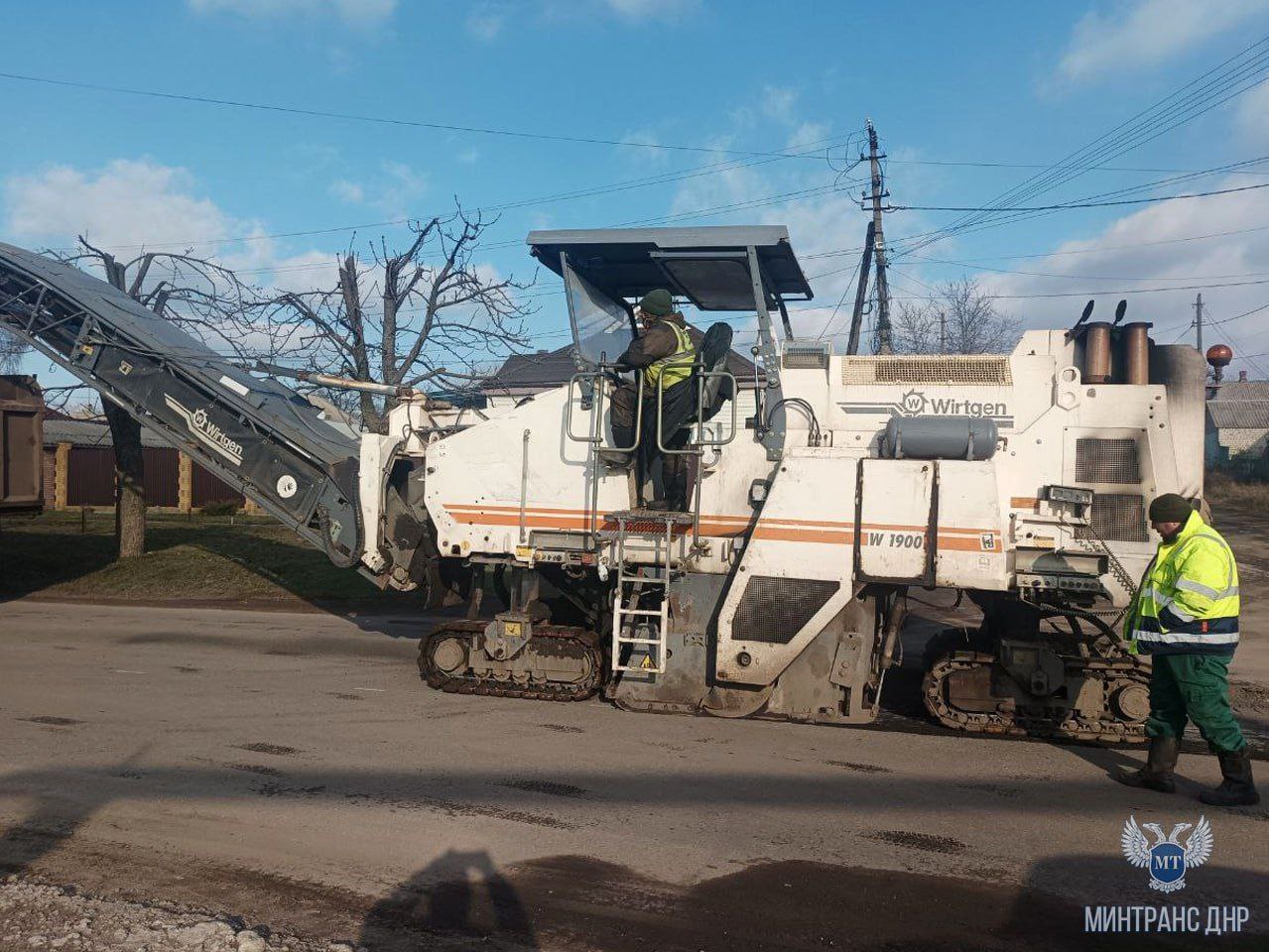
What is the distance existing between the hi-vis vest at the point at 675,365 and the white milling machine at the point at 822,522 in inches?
8.5

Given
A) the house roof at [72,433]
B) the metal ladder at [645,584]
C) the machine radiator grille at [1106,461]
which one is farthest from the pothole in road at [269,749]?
the house roof at [72,433]

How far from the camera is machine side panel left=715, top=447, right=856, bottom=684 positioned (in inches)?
274

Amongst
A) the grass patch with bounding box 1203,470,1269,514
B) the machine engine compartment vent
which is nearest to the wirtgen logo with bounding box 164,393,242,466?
the machine engine compartment vent

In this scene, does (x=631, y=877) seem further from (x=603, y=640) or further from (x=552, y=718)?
(x=603, y=640)

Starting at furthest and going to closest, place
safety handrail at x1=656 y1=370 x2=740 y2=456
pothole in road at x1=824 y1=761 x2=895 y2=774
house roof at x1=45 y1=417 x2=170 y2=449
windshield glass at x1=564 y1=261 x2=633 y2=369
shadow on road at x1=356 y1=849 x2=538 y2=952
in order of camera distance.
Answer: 1. house roof at x1=45 y1=417 x2=170 y2=449
2. windshield glass at x1=564 y1=261 x2=633 y2=369
3. safety handrail at x1=656 y1=370 x2=740 y2=456
4. pothole in road at x1=824 y1=761 x2=895 y2=774
5. shadow on road at x1=356 y1=849 x2=538 y2=952

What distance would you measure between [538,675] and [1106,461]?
447cm

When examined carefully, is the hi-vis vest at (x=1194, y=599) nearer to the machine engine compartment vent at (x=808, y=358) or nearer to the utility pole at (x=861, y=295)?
the machine engine compartment vent at (x=808, y=358)

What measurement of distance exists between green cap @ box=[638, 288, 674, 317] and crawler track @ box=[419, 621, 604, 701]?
2.53 meters

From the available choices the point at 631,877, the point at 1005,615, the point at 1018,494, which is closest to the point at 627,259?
the point at 1018,494

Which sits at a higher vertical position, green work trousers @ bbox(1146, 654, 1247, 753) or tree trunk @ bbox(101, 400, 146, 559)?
tree trunk @ bbox(101, 400, 146, 559)

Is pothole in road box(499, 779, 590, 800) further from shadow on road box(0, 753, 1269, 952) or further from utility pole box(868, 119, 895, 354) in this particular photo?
utility pole box(868, 119, 895, 354)

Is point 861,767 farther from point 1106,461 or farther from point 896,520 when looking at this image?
point 1106,461

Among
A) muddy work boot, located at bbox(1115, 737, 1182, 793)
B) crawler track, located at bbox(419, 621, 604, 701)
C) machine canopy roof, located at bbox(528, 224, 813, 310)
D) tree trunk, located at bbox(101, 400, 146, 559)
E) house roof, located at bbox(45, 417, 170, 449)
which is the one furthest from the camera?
house roof, located at bbox(45, 417, 170, 449)

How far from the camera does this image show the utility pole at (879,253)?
23938 mm
